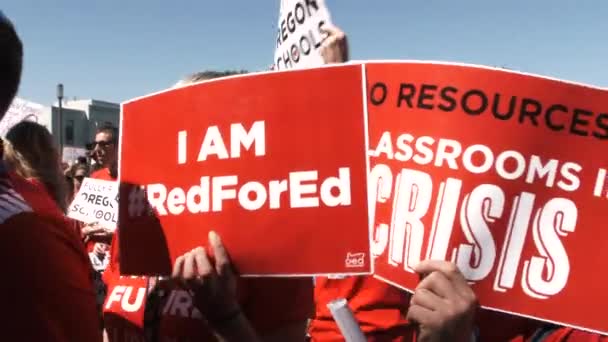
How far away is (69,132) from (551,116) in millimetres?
51818

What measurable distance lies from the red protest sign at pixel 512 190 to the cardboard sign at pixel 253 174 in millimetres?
124

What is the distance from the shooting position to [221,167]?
67.9 inches

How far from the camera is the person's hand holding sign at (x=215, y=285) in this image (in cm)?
168

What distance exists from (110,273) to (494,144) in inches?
80.5

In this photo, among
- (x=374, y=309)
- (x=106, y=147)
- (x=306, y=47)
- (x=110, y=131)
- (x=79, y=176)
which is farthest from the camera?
(x=79, y=176)

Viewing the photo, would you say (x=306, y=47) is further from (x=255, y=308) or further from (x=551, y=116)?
(x=551, y=116)

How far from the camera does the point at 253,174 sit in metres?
1.70

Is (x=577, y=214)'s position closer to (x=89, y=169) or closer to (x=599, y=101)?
(x=599, y=101)

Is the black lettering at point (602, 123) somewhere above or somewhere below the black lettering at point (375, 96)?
below

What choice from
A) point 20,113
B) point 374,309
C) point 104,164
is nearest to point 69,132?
point 104,164

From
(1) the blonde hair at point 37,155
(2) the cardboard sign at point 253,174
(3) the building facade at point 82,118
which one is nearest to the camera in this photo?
(2) the cardboard sign at point 253,174


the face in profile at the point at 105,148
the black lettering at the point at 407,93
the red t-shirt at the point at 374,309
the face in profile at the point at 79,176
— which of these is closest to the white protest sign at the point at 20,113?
the face in profile at the point at 105,148

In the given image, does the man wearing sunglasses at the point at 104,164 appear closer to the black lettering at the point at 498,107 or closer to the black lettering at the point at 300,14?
the black lettering at the point at 300,14

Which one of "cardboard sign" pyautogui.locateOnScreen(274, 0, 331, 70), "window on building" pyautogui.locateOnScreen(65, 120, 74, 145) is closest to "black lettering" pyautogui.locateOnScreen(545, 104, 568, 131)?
"cardboard sign" pyautogui.locateOnScreen(274, 0, 331, 70)
